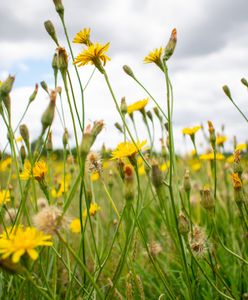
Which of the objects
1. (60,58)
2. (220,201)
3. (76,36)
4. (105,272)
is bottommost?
(105,272)

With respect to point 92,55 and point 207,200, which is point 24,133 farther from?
point 207,200

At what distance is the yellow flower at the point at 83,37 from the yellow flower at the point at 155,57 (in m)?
0.29

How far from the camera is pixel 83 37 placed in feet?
6.27

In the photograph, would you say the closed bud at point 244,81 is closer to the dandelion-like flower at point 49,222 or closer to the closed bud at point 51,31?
the closed bud at point 51,31

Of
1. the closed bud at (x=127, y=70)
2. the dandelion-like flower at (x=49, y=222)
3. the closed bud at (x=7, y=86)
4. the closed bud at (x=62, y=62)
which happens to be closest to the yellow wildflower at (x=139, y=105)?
the closed bud at (x=127, y=70)

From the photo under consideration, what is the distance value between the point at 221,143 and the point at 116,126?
95 centimetres

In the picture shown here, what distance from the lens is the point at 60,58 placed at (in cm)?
161

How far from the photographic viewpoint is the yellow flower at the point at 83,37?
1896mm

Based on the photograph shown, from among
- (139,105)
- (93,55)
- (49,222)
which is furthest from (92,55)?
(49,222)

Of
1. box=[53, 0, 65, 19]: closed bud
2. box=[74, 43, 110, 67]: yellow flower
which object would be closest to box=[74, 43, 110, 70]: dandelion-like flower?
box=[74, 43, 110, 67]: yellow flower

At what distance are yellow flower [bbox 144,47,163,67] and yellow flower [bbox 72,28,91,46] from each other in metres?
0.29

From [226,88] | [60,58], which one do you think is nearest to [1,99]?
[60,58]

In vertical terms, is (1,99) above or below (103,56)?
below

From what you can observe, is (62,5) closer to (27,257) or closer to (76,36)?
(76,36)
